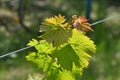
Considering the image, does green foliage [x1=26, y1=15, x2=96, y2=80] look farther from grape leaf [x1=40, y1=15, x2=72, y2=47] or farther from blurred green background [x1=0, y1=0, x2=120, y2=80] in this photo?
blurred green background [x1=0, y1=0, x2=120, y2=80]

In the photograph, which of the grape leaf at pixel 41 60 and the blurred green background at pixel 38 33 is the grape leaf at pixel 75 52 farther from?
the blurred green background at pixel 38 33

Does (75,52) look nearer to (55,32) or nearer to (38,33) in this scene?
(55,32)

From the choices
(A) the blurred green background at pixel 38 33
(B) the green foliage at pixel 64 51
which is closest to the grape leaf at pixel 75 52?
(B) the green foliage at pixel 64 51

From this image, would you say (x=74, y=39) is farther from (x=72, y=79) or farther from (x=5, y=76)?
(x=5, y=76)

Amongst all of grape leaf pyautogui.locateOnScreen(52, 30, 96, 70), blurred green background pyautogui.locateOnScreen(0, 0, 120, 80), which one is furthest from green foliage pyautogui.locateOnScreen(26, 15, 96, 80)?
blurred green background pyautogui.locateOnScreen(0, 0, 120, 80)

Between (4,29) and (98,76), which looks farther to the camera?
(4,29)

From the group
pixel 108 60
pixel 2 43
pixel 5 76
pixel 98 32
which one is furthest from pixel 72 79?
pixel 98 32

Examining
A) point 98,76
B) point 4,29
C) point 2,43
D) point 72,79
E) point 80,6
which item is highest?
point 80,6
